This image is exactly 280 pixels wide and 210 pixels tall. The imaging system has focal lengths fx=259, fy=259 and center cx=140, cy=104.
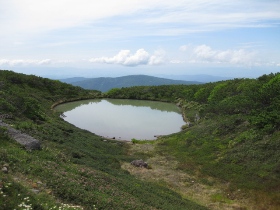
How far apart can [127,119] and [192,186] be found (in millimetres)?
31659

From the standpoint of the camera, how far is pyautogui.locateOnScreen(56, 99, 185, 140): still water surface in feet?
146

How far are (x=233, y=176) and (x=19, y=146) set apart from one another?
1836cm

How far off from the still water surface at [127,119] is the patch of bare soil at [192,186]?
47.8ft

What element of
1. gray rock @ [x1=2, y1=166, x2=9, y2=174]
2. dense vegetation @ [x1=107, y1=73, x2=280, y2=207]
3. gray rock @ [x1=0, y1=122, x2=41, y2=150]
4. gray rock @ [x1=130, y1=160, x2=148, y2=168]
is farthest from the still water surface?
gray rock @ [x1=2, y1=166, x2=9, y2=174]

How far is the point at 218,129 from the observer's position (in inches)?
1388

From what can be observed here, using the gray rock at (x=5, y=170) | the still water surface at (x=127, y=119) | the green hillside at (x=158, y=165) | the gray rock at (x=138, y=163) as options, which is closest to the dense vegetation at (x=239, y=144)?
the green hillside at (x=158, y=165)

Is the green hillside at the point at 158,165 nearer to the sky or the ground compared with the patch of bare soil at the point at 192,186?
nearer to the sky

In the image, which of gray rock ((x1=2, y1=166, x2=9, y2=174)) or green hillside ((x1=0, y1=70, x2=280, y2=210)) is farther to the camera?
green hillside ((x1=0, y1=70, x2=280, y2=210))

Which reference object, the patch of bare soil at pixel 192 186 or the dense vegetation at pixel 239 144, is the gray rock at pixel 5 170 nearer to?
the patch of bare soil at pixel 192 186

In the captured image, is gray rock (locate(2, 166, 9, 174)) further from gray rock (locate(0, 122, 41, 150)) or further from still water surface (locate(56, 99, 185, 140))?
still water surface (locate(56, 99, 185, 140))

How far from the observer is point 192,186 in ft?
74.8

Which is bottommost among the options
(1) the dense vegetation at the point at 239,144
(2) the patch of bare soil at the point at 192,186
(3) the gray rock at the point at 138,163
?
(2) the patch of bare soil at the point at 192,186

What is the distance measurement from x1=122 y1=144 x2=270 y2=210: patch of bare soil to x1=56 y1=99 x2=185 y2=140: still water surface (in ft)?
47.8

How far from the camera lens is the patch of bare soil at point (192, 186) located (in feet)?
65.4
